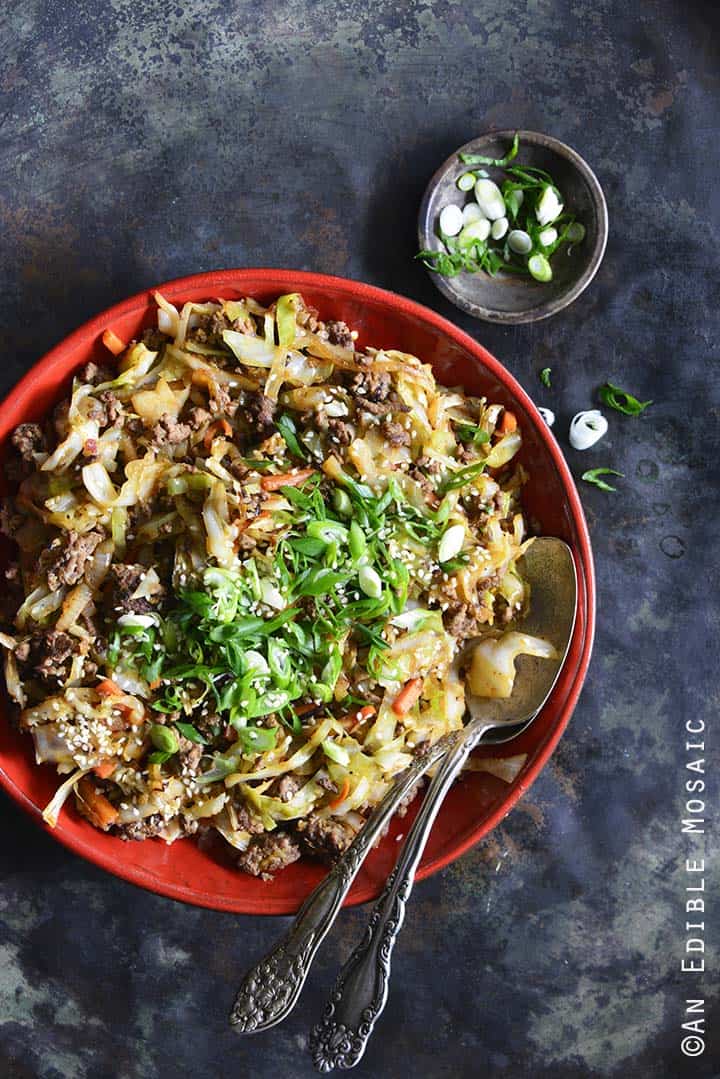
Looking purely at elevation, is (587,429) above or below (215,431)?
below

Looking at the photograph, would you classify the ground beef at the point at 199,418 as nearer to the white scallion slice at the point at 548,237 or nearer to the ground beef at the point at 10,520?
the ground beef at the point at 10,520

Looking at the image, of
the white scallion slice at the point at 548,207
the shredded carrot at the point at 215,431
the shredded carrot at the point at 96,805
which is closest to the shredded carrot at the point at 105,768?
the shredded carrot at the point at 96,805

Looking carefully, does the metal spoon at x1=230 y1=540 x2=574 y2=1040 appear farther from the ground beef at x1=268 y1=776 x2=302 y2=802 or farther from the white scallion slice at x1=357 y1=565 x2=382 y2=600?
the white scallion slice at x1=357 y1=565 x2=382 y2=600

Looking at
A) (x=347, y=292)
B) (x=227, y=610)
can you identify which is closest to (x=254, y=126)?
(x=347, y=292)

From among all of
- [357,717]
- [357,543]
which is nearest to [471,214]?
[357,543]

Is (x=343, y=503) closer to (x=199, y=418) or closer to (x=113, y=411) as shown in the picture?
(x=199, y=418)

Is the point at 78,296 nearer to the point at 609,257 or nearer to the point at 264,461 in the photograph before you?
the point at 264,461
